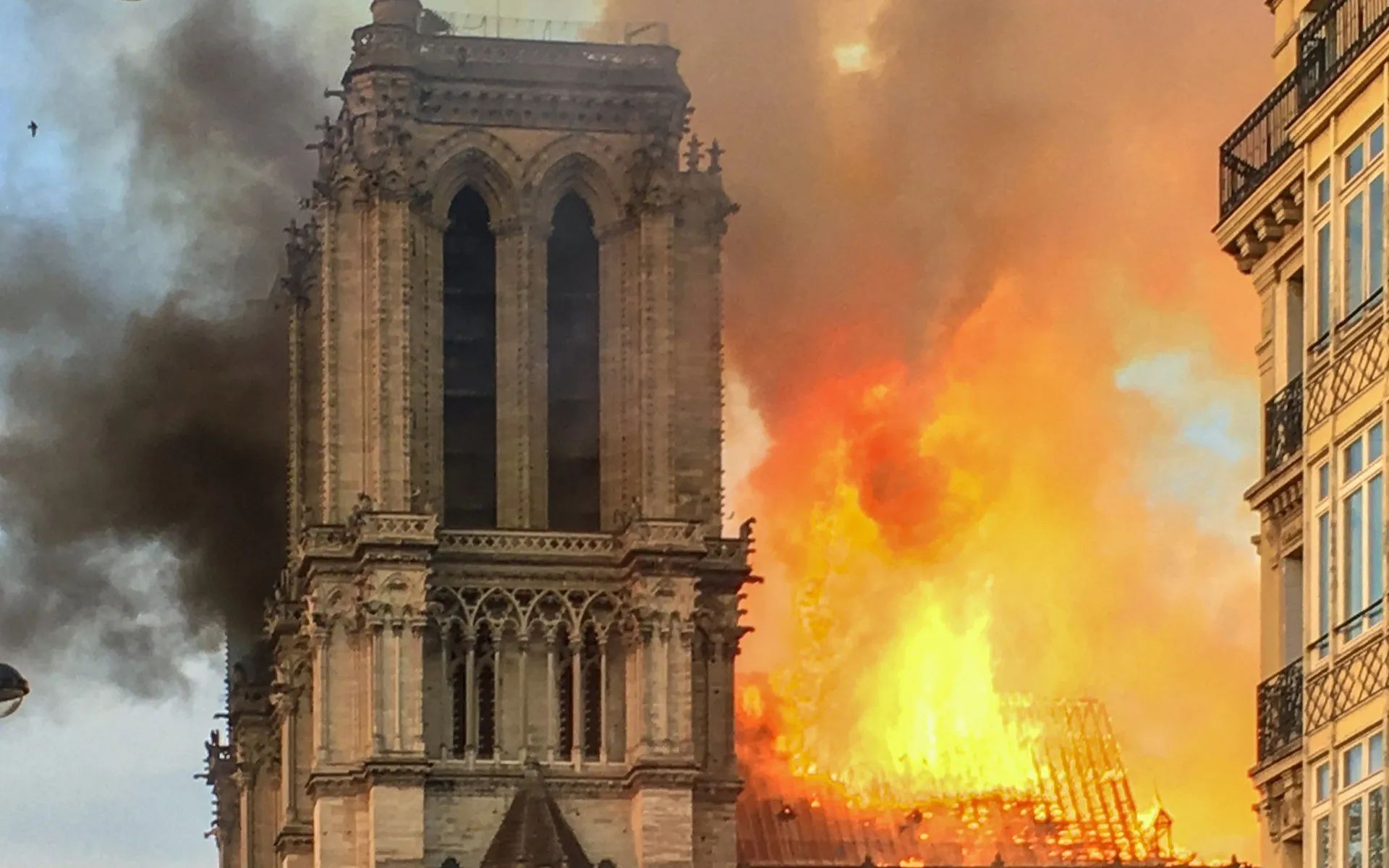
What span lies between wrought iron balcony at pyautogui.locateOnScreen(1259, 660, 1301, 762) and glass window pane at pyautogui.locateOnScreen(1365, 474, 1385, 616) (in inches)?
135

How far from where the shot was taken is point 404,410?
123375 mm

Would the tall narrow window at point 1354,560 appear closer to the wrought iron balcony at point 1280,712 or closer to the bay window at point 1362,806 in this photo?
the bay window at point 1362,806

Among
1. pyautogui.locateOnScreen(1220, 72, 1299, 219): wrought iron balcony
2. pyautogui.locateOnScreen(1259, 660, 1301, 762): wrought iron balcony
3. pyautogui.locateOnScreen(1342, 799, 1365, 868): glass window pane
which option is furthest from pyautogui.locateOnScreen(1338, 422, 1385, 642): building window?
pyautogui.locateOnScreen(1220, 72, 1299, 219): wrought iron balcony

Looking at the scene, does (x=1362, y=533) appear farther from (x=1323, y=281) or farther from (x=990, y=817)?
(x=990, y=817)

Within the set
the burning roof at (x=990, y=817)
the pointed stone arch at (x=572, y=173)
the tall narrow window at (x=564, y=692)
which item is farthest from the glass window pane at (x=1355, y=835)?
the burning roof at (x=990, y=817)

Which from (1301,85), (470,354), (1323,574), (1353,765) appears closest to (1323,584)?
(1323,574)

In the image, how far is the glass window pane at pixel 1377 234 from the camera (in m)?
60.1

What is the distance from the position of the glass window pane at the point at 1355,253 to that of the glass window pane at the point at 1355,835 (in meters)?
6.24

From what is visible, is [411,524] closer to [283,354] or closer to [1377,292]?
[283,354]

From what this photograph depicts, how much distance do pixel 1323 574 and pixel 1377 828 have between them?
404 cm

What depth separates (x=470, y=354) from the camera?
414 feet

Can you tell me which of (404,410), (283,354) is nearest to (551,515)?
(404,410)

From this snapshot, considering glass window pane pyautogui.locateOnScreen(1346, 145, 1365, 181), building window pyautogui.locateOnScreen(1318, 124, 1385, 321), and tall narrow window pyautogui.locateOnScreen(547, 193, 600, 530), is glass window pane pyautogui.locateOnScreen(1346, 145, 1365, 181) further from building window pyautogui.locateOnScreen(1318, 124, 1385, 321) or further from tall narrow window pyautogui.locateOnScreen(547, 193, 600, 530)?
tall narrow window pyautogui.locateOnScreen(547, 193, 600, 530)

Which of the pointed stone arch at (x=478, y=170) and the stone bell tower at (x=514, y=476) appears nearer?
the stone bell tower at (x=514, y=476)
